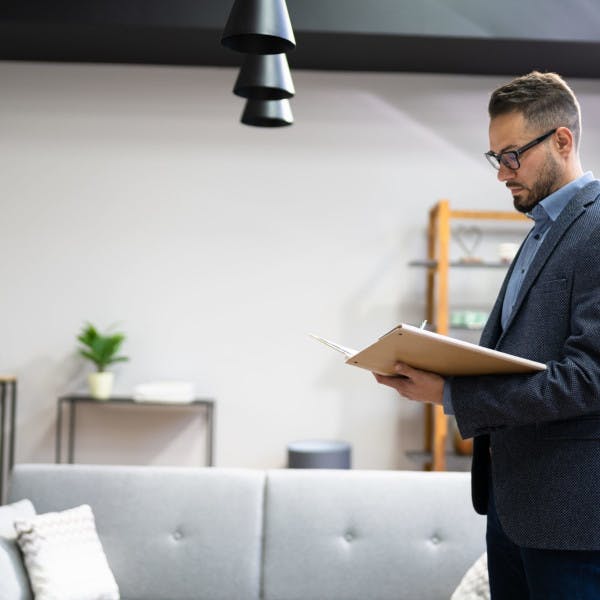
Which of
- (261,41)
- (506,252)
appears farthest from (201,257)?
(261,41)

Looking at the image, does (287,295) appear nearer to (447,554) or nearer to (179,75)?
(179,75)

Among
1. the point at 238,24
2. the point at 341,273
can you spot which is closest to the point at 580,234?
the point at 238,24

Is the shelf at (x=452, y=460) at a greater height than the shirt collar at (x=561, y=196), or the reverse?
the shirt collar at (x=561, y=196)

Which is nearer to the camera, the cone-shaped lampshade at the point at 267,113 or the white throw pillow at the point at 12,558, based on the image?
the white throw pillow at the point at 12,558

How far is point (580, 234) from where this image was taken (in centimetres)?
141

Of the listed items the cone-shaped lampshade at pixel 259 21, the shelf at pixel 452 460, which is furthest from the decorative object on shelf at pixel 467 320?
the cone-shaped lampshade at pixel 259 21

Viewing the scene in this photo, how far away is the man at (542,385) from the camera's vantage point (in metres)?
1.33

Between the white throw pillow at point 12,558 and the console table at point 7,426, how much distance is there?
2.13 m

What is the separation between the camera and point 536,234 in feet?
5.12

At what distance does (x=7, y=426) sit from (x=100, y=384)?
69cm

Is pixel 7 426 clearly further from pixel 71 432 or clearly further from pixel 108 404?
pixel 108 404

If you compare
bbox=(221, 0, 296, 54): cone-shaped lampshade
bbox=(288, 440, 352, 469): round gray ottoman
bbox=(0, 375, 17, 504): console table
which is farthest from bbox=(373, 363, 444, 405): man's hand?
bbox=(0, 375, 17, 504): console table

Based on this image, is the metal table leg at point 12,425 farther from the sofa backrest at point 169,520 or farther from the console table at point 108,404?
the sofa backrest at point 169,520

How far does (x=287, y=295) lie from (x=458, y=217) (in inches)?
42.1
